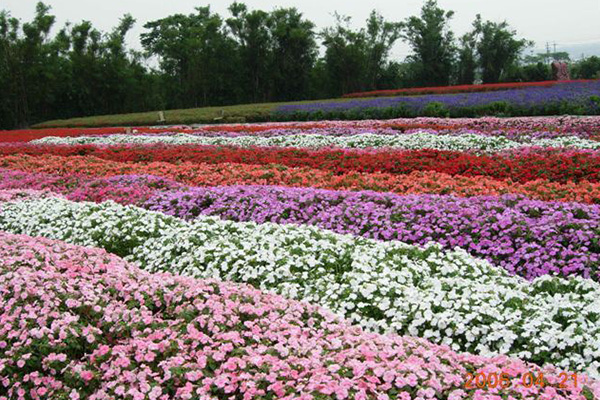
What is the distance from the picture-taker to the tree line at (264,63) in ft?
169

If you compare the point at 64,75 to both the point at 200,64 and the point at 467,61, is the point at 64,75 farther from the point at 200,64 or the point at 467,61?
the point at 467,61

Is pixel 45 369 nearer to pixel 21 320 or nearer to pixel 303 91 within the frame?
pixel 21 320

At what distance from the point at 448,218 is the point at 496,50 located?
52823 mm

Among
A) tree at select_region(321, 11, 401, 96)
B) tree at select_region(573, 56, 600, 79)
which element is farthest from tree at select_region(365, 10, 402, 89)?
tree at select_region(573, 56, 600, 79)

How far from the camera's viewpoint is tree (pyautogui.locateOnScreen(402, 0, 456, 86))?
54.6m

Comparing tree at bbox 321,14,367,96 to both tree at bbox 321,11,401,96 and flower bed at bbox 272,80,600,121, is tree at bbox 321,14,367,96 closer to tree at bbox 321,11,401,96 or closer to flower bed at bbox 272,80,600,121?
tree at bbox 321,11,401,96

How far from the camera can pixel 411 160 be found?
10.2 m

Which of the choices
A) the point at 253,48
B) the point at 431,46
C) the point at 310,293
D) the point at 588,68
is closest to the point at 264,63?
the point at 253,48

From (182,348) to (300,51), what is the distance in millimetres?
53470

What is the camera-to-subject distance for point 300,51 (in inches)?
2144

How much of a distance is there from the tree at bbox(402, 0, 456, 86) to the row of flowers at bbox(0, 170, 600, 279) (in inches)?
1944

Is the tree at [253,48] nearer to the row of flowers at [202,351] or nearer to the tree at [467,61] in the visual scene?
the tree at [467,61]

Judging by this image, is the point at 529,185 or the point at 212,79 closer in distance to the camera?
the point at 529,185

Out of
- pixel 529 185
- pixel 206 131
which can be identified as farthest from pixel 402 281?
pixel 206 131
